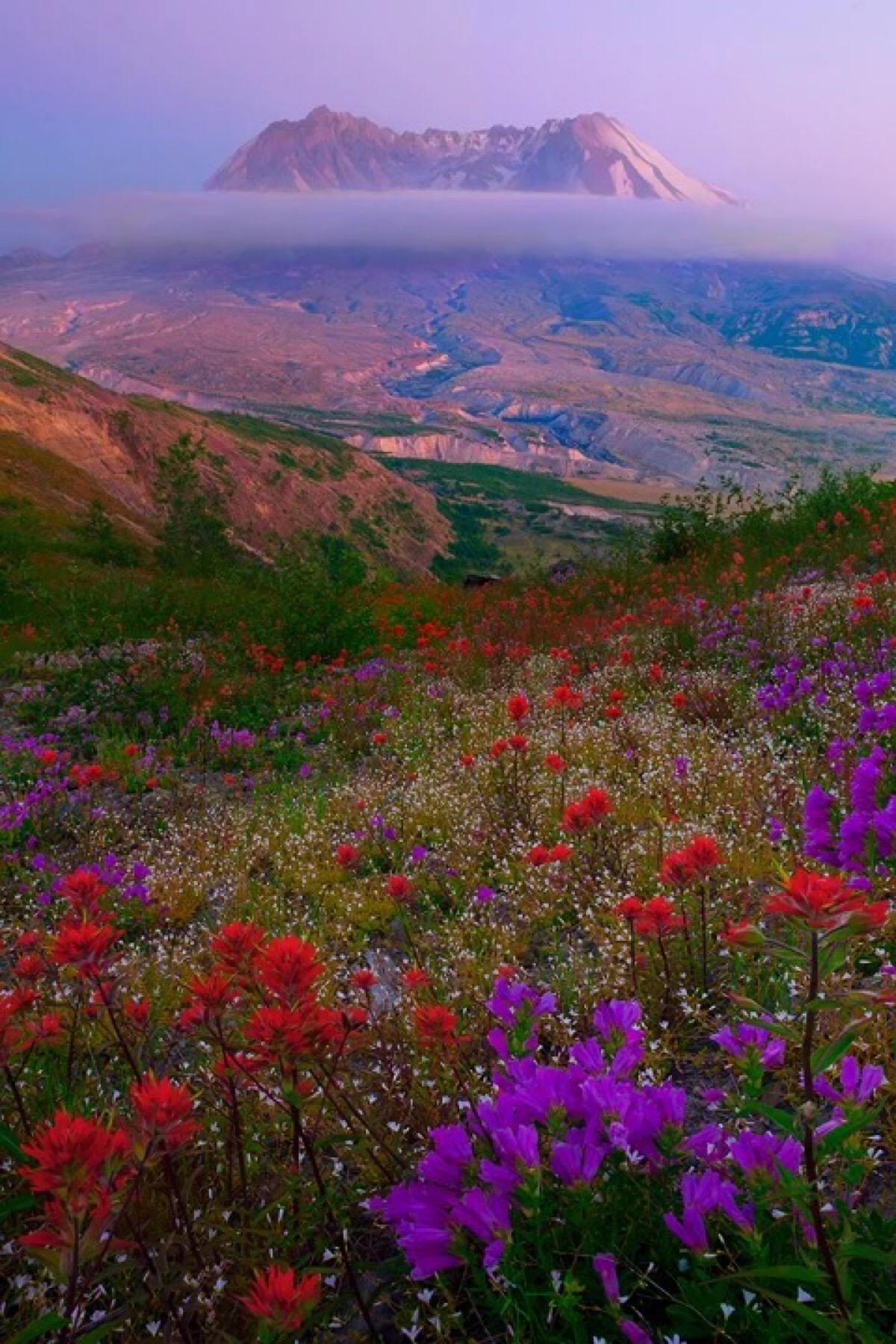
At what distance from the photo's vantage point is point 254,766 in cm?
955

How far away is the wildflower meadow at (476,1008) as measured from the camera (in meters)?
1.61

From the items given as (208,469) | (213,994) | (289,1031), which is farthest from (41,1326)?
(208,469)

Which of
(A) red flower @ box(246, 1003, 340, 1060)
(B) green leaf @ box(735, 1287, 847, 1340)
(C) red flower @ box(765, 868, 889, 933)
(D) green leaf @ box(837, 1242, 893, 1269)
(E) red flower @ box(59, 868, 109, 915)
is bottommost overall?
(B) green leaf @ box(735, 1287, 847, 1340)

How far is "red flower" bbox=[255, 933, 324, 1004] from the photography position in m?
1.70

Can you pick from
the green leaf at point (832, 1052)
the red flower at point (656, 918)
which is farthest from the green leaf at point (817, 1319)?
the red flower at point (656, 918)

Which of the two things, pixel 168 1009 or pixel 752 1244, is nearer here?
pixel 752 1244

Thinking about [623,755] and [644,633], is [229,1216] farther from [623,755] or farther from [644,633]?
[644,633]

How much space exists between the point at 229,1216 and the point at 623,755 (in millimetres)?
5103

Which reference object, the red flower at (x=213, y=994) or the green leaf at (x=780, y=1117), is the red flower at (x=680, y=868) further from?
the red flower at (x=213, y=994)

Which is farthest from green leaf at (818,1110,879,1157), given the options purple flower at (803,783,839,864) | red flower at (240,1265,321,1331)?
purple flower at (803,783,839,864)

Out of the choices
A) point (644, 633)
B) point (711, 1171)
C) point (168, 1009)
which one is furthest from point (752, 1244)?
point (644, 633)

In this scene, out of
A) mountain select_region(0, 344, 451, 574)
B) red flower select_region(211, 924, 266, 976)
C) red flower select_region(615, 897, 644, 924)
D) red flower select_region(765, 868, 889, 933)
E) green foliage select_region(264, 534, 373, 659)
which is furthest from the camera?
mountain select_region(0, 344, 451, 574)

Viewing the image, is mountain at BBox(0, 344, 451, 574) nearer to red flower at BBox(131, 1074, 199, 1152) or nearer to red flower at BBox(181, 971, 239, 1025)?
red flower at BBox(181, 971, 239, 1025)

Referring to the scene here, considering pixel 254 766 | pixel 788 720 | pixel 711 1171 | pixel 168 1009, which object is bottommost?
pixel 254 766
